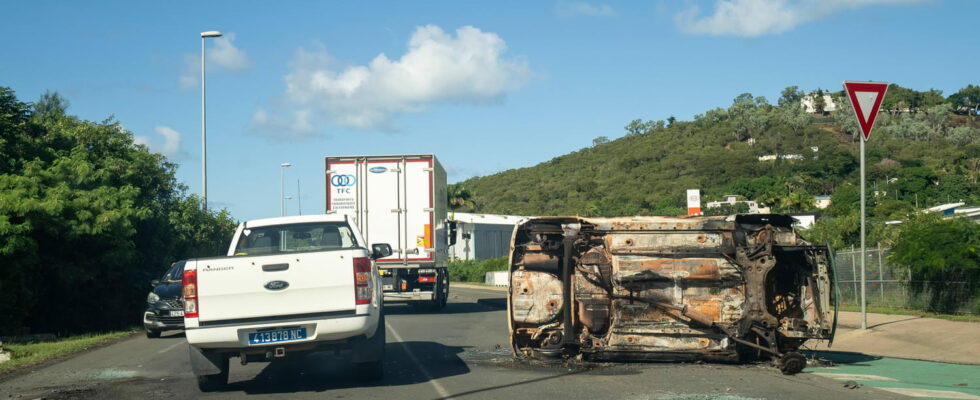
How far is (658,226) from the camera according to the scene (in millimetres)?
10664

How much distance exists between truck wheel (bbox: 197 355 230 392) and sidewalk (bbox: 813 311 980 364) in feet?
23.4

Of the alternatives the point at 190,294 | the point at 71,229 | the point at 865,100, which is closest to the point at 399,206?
the point at 71,229

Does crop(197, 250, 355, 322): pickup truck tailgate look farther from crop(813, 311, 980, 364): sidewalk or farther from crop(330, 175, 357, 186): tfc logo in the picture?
crop(330, 175, 357, 186): tfc logo

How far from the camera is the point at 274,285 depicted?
9195 mm

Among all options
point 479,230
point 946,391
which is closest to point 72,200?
point 946,391

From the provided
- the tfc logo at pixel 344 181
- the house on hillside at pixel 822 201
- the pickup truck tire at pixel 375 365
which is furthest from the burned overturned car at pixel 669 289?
the house on hillside at pixel 822 201

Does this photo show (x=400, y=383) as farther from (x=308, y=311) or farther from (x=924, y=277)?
(x=924, y=277)

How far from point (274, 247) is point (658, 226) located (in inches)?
194

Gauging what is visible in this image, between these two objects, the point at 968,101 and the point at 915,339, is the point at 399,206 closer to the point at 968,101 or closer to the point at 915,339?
the point at 915,339

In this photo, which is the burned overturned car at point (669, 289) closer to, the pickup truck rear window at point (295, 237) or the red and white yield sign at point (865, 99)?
the pickup truck rear window at point (295, 237)

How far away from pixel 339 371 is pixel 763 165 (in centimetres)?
9396

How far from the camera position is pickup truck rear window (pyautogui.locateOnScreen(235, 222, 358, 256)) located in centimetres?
1136

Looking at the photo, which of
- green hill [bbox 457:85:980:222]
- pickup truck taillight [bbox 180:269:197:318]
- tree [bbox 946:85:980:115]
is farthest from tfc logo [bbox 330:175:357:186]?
tree [bbox 946:85:980:115]

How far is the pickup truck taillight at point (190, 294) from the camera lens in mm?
9094
